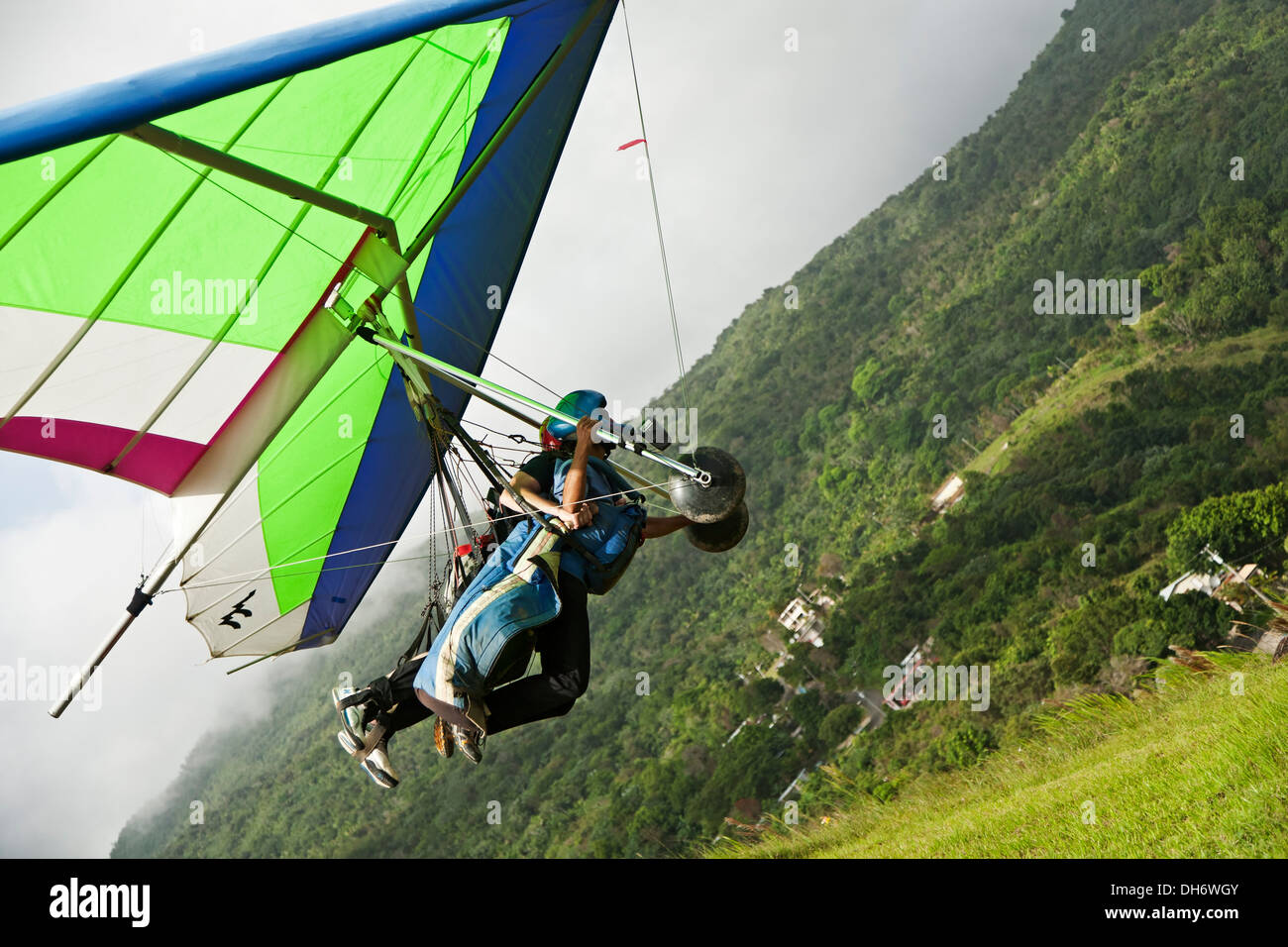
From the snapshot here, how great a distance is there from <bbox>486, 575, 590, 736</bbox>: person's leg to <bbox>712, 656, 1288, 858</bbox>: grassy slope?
67.6 inches

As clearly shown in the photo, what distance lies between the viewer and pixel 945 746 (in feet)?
138

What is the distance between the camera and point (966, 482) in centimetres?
6781

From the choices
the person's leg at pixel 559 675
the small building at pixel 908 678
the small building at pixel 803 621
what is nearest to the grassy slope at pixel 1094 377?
the small building at pixel 803 621

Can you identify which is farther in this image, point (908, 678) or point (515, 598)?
point (908, 678)

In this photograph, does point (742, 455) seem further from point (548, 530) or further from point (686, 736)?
point (548, 530)

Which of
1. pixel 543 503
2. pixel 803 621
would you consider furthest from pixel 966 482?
pixel 543 503

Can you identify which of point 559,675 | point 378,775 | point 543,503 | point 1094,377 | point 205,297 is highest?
point 1094,377

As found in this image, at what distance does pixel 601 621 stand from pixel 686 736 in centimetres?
2806

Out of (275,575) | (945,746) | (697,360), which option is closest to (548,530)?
(275,575)

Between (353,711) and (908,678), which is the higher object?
(353,711)

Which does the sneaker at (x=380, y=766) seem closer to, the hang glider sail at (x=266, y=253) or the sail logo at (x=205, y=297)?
the hang glider sail at (x=266, y=253)

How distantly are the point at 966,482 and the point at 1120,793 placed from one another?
6803 centimetres
